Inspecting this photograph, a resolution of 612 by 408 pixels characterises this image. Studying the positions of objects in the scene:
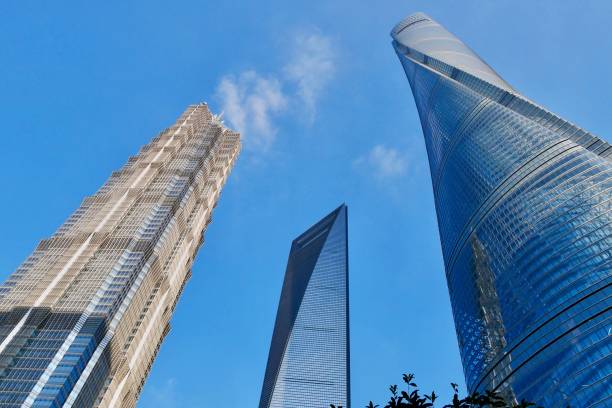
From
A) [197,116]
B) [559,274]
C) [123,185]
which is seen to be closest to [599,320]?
[559,274]

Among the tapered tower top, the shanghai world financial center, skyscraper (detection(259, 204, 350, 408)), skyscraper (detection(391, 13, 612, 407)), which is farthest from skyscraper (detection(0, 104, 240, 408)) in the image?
the tapered tower top

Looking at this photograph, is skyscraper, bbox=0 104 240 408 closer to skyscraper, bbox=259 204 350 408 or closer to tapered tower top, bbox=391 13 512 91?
skyscraper, bbox=259 204 350 408

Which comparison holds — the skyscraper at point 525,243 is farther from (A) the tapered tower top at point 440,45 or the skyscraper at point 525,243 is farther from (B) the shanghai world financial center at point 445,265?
(A) the tapered tower top at point 440,45

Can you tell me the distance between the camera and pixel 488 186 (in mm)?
89125

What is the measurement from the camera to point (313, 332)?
153 m

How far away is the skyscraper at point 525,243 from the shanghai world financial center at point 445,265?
222 millimetres

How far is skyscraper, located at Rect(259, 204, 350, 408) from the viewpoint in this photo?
444 feet

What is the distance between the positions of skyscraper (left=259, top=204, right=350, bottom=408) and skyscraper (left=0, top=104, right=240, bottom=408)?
36835 mm

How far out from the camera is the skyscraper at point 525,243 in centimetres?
5862

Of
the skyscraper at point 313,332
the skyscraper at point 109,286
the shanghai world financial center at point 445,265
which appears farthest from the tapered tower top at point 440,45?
the skyscraper at point 313,332

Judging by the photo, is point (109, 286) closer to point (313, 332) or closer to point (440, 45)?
point (313, 332)

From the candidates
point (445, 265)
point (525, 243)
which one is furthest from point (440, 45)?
point (525, 243)

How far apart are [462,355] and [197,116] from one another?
105 metres

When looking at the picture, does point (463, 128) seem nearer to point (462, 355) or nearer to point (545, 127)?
point (545, 127)
